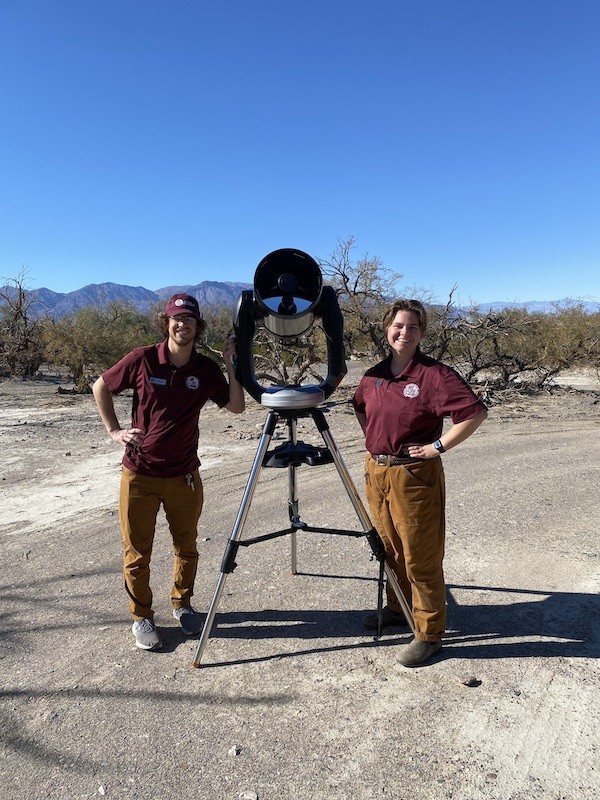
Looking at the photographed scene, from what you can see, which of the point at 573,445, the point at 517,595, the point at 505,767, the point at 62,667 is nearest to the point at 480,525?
the point at 517,595

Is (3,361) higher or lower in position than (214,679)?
higher

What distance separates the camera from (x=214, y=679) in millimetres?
2652

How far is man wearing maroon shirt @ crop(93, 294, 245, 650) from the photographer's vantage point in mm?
2898

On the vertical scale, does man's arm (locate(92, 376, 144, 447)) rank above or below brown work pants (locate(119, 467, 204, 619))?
above

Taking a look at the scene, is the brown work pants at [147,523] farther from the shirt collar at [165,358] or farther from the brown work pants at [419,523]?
the brown work pants at [419,523]

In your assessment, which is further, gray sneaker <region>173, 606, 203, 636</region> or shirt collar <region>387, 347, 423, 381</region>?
gray sneaker <region>173, 606, 203, 636</region>

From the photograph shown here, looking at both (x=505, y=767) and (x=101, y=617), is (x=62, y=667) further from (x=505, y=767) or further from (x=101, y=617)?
(x=505, y=767)

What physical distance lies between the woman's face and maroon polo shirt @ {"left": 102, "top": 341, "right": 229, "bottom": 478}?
1.09m

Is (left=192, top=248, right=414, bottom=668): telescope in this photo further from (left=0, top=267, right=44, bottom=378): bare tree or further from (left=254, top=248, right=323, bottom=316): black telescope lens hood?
(left=0, top=267, right=44, bottom=378): bare tree

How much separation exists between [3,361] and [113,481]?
1709cm

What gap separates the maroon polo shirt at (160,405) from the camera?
290 cm

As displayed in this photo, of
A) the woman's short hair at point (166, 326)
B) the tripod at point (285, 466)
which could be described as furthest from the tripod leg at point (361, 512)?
the woman's short hair at point (166, 326)

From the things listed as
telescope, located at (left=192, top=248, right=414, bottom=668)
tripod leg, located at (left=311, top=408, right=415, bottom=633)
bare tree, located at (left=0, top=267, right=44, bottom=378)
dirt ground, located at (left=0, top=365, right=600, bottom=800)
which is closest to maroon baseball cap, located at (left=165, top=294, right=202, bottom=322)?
telescope, located at (left=192, top=248, right=414, bottom=668)

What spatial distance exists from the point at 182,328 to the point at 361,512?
136cm
